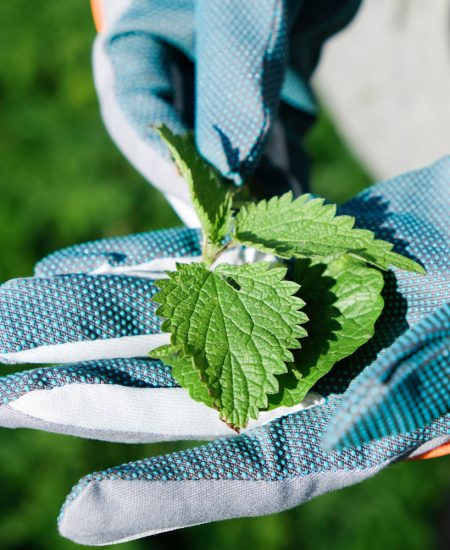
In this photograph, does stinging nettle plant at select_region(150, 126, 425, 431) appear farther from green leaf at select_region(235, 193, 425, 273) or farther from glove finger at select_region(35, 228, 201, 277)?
glove finger at select_region(35, 228, 201, 277)

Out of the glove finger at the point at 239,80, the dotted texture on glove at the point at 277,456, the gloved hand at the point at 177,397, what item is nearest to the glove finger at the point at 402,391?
the gloved hand at the point at 177,397

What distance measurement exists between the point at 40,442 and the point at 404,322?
143 cm

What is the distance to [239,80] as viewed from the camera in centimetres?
123

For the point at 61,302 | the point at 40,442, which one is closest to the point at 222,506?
the point at 61,302

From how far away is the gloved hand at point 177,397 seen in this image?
3.05ft

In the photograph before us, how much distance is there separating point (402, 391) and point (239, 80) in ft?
2.09

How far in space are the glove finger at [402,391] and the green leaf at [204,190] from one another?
36 cm

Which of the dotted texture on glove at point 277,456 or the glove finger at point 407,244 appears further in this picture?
the glove finger at point 407,244

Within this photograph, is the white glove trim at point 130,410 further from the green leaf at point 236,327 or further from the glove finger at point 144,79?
the glove finger at point 144,79

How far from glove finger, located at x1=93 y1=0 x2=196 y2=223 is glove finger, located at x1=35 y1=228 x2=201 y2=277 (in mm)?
87

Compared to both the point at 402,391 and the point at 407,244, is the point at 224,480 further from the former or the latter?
the point at 407,244

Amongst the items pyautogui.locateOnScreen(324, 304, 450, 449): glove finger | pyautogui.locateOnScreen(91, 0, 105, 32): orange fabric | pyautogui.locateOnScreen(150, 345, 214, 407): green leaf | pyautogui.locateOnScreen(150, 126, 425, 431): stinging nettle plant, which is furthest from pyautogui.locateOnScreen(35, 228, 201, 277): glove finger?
pyautogui.locateOnScreen(91, 0, 105, 32): orange fabric

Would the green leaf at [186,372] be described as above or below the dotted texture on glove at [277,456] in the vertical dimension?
above

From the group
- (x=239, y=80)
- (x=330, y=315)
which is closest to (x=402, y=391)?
(x=330, y=315)
